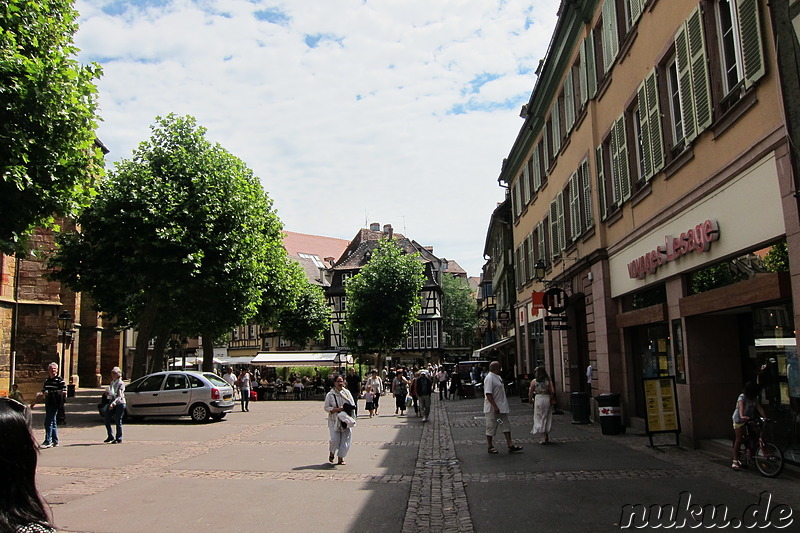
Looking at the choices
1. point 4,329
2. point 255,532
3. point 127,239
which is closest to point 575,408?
point 255,532

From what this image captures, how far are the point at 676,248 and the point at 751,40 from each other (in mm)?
4219

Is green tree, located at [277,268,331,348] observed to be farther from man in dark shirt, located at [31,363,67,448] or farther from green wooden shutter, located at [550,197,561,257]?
man in dark shirt, located at [31,363,67,448]

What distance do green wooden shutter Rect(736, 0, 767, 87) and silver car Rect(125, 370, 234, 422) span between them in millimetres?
17796

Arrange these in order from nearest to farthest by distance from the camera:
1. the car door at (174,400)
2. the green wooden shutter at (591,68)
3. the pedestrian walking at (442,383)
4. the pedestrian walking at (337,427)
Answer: the pedestrian walking at (337,427), the green wooden shutter at (591,68), the car door at (174,400), the pedestrian walking at (442,383)

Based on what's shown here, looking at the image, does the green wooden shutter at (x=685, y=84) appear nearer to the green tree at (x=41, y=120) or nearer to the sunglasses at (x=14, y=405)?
the sunglasses at (x=14, y=405)

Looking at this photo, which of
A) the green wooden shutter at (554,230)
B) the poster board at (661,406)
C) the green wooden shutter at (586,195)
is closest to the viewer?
the poster board at (661,406)

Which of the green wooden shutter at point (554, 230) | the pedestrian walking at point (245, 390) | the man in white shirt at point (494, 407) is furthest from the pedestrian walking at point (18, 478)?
the pedestrian walking at point (245, 390)

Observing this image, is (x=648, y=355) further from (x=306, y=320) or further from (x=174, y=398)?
(x=306, y=320)

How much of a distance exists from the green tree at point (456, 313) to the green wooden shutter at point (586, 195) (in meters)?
71.3

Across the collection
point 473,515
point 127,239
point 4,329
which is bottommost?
point 473,515

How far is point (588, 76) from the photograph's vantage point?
18.2m

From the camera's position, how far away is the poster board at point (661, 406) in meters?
12.2

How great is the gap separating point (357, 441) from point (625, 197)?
821cm

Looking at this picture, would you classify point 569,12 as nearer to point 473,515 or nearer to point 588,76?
point 588,76
